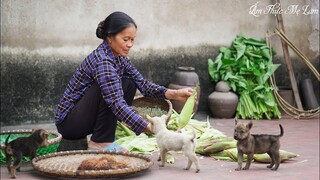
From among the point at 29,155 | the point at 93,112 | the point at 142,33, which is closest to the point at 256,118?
the point at 142,33

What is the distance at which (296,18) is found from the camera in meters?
6.97

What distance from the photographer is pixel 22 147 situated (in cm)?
404

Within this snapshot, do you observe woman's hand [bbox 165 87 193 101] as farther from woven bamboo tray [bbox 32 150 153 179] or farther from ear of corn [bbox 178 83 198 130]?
woven bamboo tray [bbox 32 150 153 179]

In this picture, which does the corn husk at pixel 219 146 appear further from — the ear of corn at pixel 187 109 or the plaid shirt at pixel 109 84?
the plaid shirt at pixel 109 84

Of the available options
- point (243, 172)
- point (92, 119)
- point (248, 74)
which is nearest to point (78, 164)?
point (92, 119)

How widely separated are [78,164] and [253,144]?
1.14 meters

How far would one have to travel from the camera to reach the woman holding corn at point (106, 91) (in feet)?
14.2

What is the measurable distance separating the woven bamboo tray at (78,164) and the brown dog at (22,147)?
9 cm

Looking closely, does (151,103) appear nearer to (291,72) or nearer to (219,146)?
(219,146)

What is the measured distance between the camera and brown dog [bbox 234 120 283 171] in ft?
14.0

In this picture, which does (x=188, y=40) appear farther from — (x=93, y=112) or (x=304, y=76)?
(x=93, y=112)

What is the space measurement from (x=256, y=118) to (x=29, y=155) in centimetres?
334

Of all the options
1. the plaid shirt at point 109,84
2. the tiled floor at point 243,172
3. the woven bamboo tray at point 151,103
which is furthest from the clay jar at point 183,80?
the plaid shirt at point 109,84

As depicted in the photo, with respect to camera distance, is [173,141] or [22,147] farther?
[173,141]
